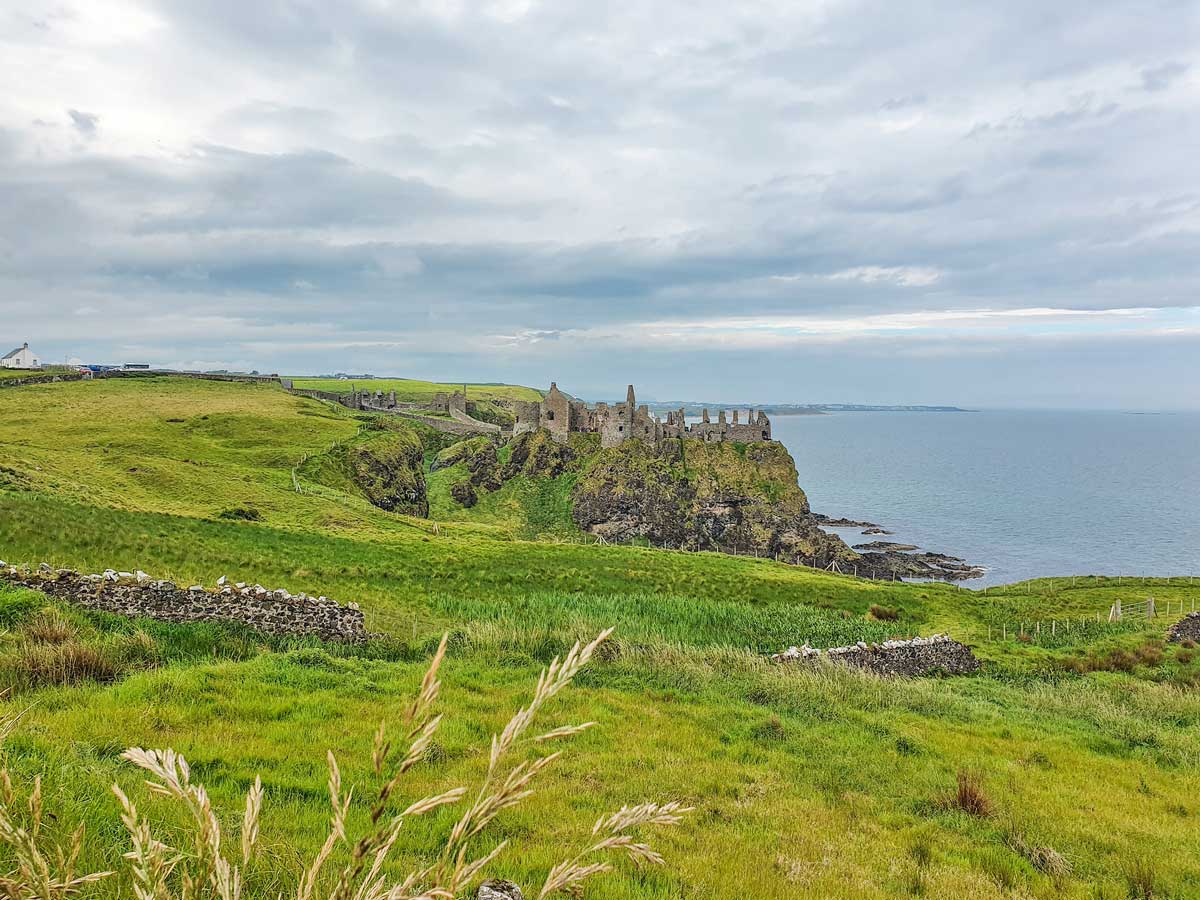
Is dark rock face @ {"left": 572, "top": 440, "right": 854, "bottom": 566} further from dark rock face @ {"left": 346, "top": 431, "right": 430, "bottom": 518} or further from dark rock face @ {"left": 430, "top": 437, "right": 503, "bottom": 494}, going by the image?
dark rock face @ {"left": 346, "top": 431, "right": 430, "bottom": 518}

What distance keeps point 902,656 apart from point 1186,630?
1445 cm

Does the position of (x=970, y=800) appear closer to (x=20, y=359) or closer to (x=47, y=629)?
(x=47, y=629)

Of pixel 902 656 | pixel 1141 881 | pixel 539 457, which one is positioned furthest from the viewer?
pixel 539 457

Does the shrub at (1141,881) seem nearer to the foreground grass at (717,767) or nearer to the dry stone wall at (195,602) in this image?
the foreground grass at (717,767)

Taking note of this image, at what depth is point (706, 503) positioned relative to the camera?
72.3 meters

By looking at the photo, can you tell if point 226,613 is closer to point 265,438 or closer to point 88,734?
point 88,734

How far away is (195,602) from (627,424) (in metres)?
64.8

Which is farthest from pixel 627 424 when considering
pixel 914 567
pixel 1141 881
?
pixel 1141 881

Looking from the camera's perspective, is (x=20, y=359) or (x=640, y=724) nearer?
Answer: (x=640, y=724)

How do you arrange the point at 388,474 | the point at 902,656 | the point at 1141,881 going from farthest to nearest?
the point at 388,474 → the point at 902,656 → the point at 1141,881

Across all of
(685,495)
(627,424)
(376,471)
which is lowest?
(685,495)

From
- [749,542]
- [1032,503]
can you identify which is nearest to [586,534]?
[749,542]

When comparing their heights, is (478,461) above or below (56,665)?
below

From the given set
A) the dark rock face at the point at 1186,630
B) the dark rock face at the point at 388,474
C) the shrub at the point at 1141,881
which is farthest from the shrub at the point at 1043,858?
the dark rock face at the point at 388,474
